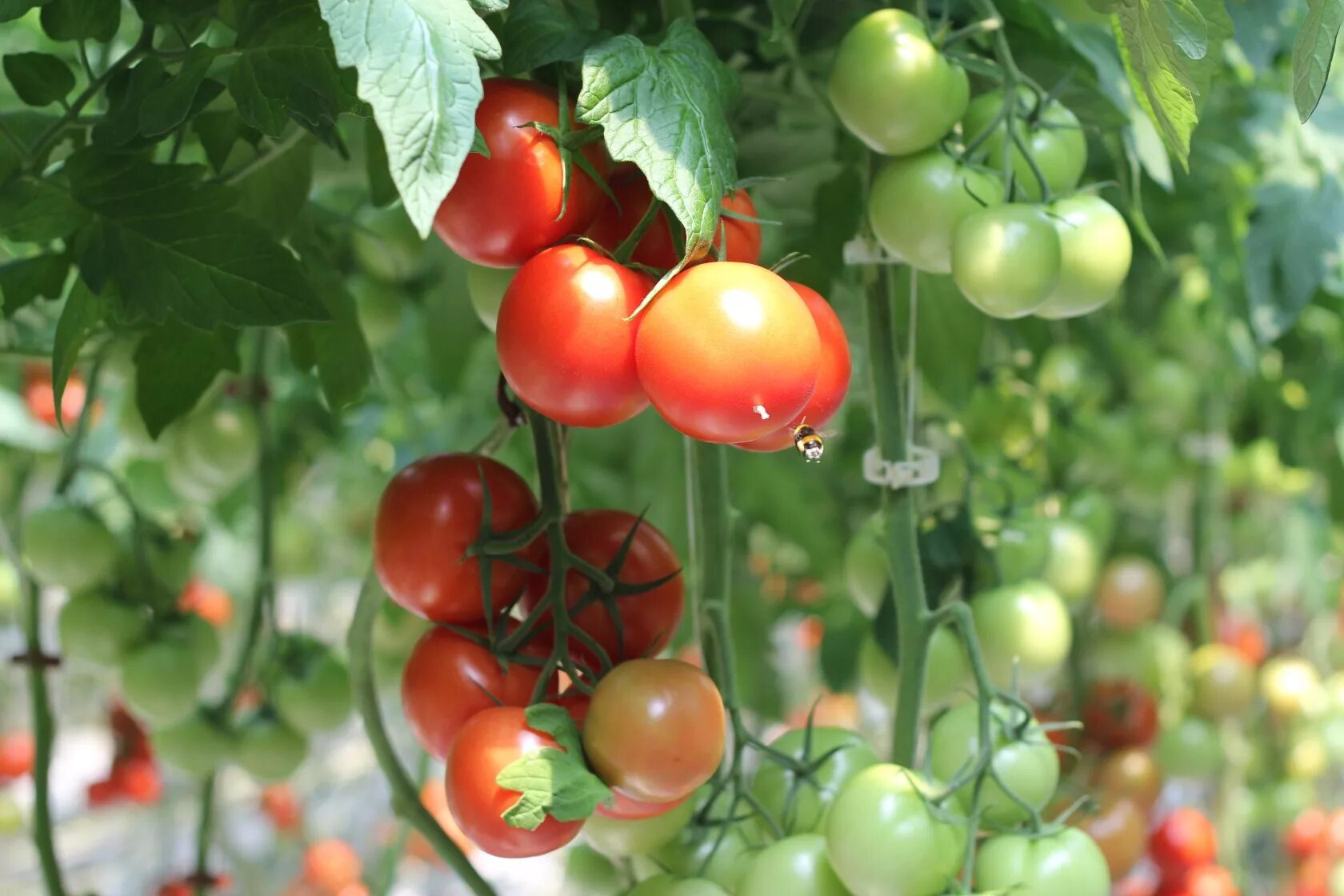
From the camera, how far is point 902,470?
0.49 meters

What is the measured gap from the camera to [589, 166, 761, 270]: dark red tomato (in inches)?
14.6

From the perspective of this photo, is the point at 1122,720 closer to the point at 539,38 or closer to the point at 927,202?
the point at 927,202

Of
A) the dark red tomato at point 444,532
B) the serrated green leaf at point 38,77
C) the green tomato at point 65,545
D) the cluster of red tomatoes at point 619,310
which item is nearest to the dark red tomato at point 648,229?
the cluster of red tomatoes at point 619,310

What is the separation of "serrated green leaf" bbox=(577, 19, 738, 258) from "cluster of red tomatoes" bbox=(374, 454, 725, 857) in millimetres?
140

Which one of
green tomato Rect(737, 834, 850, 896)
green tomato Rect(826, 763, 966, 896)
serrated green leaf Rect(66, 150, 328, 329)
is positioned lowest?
green tomato Rect(737, 834, 850, 896)

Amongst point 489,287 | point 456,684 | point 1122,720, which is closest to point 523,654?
point 456,684

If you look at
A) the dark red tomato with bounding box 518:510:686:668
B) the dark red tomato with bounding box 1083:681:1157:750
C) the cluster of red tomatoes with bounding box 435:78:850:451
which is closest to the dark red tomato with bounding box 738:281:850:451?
the cluster of red tomatoes with bounding box 435:78:850:451

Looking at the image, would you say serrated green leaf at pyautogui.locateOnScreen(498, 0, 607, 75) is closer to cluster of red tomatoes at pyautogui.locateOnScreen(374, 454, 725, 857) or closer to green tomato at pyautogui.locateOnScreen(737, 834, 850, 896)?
cluster of red tomatoes at pyautogui.locateOnScreen(374, 454, 725, 857)

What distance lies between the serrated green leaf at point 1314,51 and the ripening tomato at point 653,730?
24 centimetres

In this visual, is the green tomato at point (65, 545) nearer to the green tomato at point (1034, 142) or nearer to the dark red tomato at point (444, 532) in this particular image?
the dark red tomato at point (444, 532)

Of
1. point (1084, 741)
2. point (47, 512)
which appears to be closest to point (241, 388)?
point (47, 512)

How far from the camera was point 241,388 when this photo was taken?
0.76m

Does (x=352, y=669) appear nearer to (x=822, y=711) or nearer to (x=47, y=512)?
(x=47, y=512)

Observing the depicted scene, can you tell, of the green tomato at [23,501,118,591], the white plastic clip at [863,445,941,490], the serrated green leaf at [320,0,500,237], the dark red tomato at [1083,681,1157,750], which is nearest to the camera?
the serrated green leaf at [320,0,500,237]
